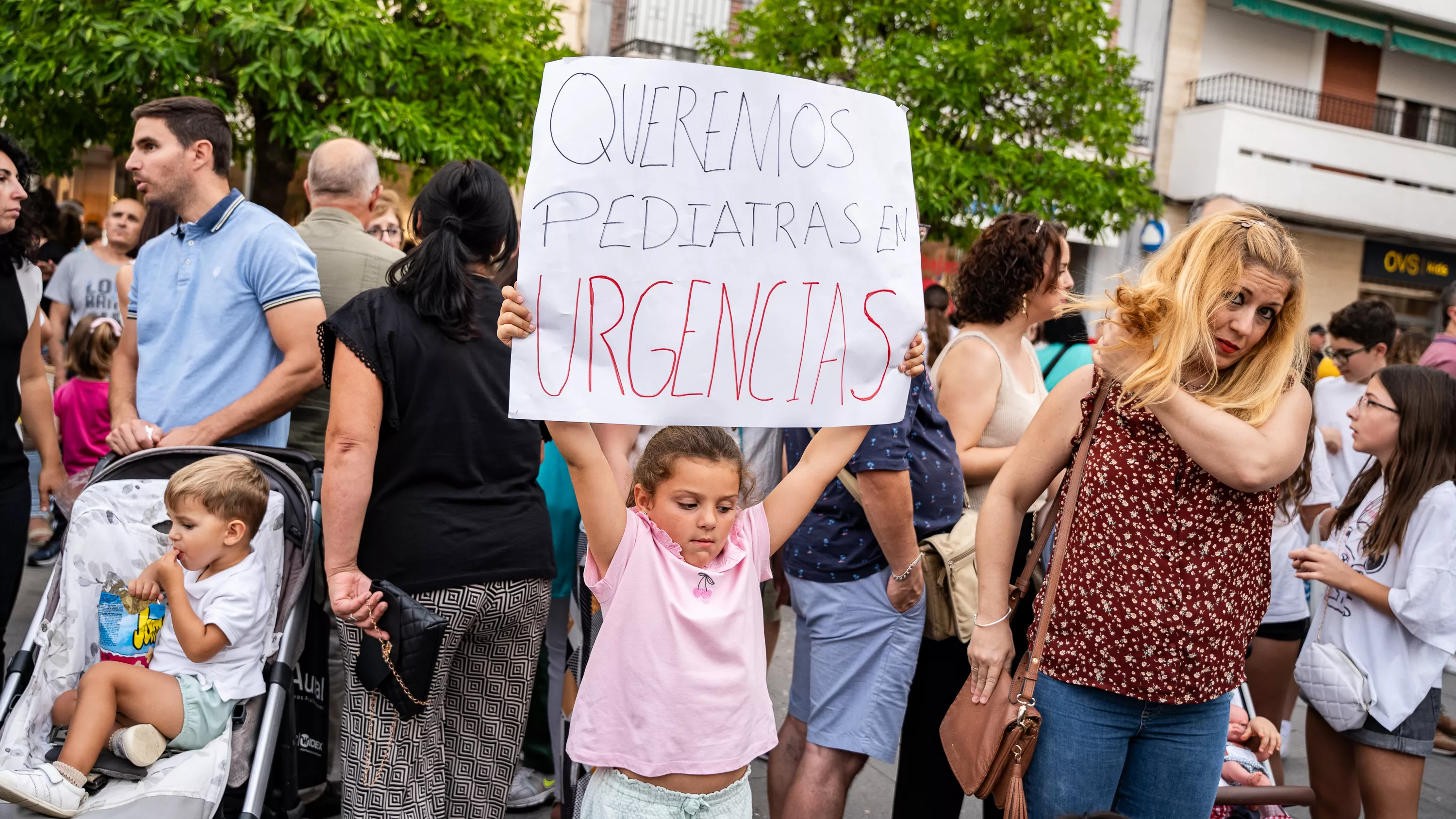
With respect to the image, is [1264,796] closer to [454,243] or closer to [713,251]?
[713,251]

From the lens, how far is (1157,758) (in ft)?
7.89

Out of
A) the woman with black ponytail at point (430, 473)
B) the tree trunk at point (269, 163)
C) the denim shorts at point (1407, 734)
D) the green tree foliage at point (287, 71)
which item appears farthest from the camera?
the tree trunk at point (269, 163)

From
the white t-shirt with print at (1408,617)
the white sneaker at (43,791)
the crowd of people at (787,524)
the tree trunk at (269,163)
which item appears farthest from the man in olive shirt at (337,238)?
the tree trunk at (269,163)

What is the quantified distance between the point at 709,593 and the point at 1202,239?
119 cm

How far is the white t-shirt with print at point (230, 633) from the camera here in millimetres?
2973

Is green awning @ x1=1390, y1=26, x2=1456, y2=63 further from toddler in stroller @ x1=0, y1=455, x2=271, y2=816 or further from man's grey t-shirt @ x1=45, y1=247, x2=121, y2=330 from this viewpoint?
toddler in stroller @ x1=0, y1=455, x2=271, y2=816

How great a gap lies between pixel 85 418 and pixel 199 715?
3.75 metres

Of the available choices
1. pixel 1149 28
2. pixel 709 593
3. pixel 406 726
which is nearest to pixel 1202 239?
pixel 709 593

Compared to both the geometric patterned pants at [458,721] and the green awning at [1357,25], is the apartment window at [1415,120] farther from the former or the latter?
the geometric patterned pants at [458,721]

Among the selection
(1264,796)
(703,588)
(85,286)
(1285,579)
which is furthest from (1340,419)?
(85,286)

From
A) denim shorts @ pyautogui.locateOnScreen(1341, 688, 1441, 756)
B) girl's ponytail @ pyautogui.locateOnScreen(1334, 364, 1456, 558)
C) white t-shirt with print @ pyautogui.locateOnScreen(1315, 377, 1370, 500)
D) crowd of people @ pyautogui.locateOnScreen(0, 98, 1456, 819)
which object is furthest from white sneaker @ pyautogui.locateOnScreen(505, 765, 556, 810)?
white t-shirt with print @ pyautogui.locateOnScreen(1315, 377, 1370, 500)

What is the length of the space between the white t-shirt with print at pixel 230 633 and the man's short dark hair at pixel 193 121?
4.33ft

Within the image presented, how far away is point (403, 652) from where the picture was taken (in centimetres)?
267

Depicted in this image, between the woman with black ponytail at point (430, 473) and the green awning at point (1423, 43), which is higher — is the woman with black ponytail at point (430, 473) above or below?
below
